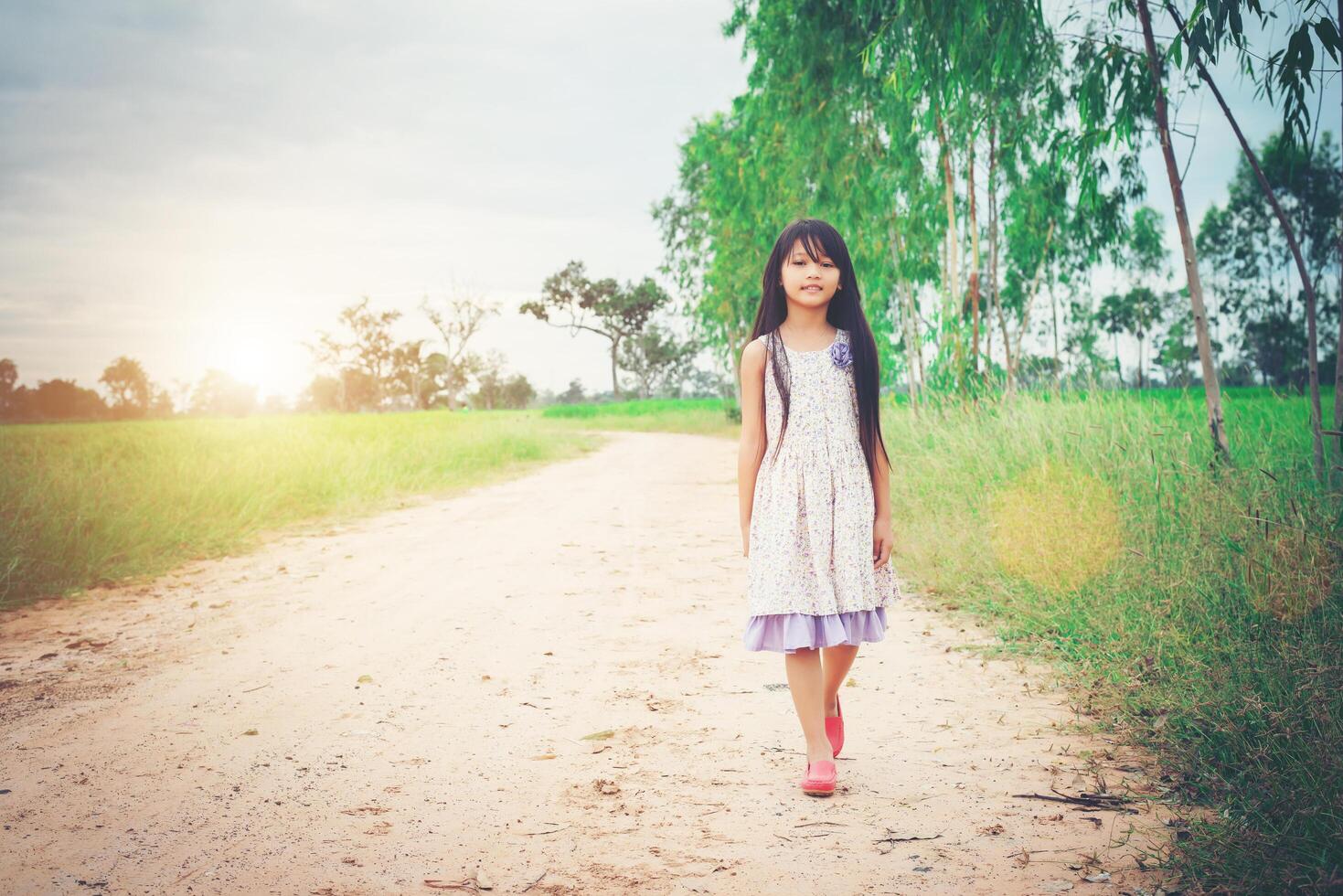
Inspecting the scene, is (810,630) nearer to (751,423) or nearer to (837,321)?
(751,423)

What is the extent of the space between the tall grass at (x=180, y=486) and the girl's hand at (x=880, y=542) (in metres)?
5.75

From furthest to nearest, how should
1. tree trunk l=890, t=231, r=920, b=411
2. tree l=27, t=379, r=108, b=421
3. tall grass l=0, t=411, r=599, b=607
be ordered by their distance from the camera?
tree l=27, t=379, r=108, b=421 < tree trunk l=890, t=231, r=920, b=411 < tall grass l=0, t=411, r=599, b=607

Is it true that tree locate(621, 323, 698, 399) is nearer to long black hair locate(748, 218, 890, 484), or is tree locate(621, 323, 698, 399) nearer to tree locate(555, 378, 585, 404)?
tree locate(555, 378, 585, 404)

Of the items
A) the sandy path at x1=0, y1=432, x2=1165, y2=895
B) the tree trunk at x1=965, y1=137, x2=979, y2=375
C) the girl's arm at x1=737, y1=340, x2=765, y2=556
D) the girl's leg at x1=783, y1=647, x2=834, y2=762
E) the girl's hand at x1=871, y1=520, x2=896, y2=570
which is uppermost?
the tree trunk at x1=965, y1=137, x2=979, y2=375

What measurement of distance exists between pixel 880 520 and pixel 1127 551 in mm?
2324

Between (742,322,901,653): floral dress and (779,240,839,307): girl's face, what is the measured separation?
186mm

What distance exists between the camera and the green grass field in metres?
2.55

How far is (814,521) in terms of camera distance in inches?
113

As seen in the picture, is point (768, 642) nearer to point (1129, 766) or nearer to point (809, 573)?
point (809, 573)

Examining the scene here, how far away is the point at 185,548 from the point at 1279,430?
8.83m

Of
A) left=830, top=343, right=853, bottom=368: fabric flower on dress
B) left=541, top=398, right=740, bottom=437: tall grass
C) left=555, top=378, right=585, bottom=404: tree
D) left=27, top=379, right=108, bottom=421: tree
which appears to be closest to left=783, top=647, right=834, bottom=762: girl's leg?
left=830, top=343, right=853, bottom=368: fabric flower on dress

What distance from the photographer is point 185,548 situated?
734 centimetres

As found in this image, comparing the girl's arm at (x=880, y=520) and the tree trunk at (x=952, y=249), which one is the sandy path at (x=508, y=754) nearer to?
the girl's arm at (x=880, y=520)

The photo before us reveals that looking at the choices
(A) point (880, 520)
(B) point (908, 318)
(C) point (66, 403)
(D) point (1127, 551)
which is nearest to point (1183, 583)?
(D) point (1127, 551)
